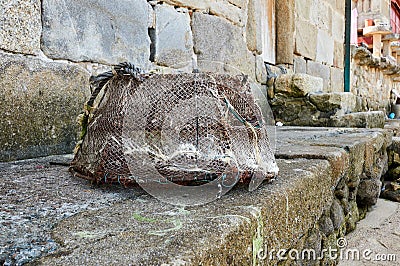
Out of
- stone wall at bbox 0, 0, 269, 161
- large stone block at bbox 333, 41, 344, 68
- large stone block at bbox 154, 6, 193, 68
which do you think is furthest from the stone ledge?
large stone block at bbox 333, 41, 344, 68

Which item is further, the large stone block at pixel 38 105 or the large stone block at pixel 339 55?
the large stone block at pixel 339 55

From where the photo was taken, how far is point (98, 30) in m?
1.94

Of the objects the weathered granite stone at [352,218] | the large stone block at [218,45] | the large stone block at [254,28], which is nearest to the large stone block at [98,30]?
the large stone block at [218,45]

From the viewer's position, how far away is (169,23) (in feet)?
8.17

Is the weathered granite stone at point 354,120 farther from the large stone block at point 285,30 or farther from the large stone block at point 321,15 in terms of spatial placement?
the large stone block at point 321,15

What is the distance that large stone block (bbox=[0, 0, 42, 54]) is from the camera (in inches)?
58.5

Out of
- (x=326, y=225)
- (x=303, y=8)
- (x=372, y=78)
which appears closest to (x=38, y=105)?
(x=326, y=225)

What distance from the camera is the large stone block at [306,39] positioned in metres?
4.64

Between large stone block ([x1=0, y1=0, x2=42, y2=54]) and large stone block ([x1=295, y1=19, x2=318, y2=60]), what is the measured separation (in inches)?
139

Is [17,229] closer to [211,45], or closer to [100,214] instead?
[100,214]

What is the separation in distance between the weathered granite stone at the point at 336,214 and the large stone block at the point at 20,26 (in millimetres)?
1396

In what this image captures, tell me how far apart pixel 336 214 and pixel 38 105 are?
4.33ft

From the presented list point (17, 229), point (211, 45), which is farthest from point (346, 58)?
point (17, 229)

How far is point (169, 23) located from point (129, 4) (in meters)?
0.39
